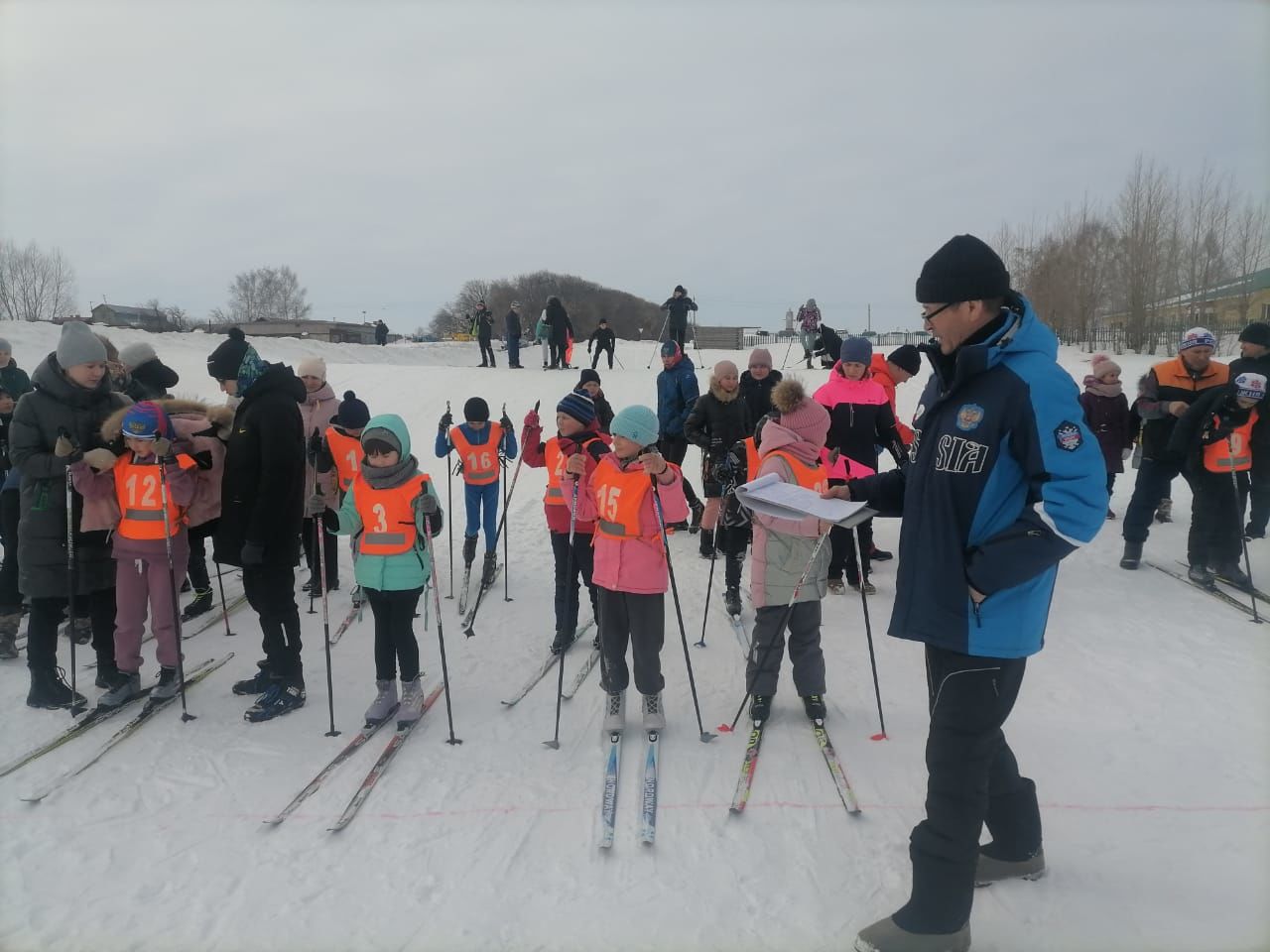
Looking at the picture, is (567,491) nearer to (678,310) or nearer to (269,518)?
(269,518)

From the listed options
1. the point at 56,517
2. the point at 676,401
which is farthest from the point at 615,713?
the point at 676,401

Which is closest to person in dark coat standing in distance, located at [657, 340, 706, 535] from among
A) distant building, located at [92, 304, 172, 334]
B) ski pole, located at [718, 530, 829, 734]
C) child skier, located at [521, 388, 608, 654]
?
child skier, located at [521, 388, 608, 654]

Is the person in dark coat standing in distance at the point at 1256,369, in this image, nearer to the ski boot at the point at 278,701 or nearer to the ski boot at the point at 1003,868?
the ski boot at the point at 1003,868

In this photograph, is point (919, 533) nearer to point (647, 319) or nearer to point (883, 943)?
point (883, 943)

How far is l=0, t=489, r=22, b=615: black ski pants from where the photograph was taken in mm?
5168

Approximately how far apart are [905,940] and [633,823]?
1330mm

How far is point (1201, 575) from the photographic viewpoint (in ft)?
20.9

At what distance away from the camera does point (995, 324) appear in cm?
226

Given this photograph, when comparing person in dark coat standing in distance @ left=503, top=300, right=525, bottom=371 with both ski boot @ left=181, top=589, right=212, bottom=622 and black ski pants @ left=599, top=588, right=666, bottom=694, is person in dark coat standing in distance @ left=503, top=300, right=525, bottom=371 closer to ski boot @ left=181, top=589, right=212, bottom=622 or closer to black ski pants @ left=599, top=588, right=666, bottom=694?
ski boot @ left=181, top=589, right=212, bottom=622

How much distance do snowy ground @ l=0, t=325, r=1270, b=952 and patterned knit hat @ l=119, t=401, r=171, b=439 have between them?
1.76 m

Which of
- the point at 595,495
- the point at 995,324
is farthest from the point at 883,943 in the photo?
the point at 595,495

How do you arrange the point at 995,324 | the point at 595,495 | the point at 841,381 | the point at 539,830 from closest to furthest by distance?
the point at 995,324, the point at 539,830, the point at 595,495, the point at 841,381

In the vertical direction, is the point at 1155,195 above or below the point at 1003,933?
above

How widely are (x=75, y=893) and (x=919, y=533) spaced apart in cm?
362
